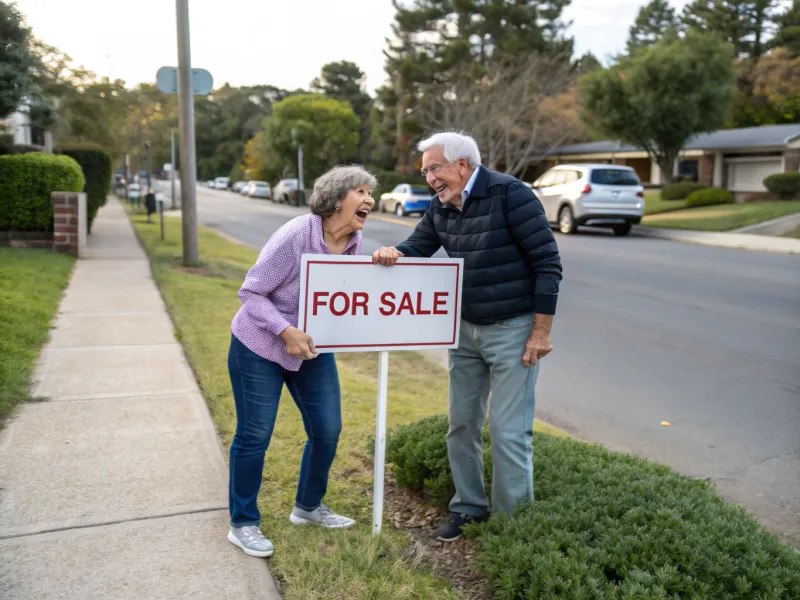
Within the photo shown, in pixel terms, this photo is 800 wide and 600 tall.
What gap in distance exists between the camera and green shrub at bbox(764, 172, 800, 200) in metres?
27.9

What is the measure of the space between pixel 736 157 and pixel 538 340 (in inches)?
1370

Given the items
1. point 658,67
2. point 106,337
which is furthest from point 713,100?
point 106,337

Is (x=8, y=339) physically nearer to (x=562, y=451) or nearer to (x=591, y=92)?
(x=562, y=451)

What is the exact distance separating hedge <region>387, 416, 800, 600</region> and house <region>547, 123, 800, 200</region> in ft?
102

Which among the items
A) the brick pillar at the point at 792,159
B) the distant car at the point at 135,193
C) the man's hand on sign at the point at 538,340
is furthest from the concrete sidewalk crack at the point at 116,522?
the distant car at the point at 135,193

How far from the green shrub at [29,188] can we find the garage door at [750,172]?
27976 mm

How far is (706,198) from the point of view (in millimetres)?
28391

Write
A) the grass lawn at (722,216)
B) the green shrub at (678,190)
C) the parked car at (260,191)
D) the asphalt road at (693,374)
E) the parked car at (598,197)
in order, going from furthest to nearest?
1. the parked car at (260,191)
2. the green shrub at (678,190)
3. the grass lawn at (722,216)
4. the parked car at (598,197)
5. the asphalt road at (693,374)

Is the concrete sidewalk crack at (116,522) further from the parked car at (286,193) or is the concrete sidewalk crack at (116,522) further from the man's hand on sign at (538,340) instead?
the parked car at (286,193)

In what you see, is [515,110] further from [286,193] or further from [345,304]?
[345,304]

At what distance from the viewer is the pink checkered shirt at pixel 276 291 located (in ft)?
10.3

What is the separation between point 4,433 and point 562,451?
125 inches

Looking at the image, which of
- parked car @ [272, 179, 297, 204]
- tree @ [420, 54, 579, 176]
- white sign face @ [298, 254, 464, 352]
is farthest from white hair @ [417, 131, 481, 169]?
parked car @ [272, 179, 297, 204]

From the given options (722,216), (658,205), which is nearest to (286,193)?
(658,205)
